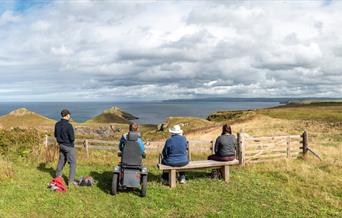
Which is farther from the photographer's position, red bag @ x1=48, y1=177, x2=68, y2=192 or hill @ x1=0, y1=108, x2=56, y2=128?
hill @ x1=0, y1=108, x2=56, y2=128

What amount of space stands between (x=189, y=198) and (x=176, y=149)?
154 cm

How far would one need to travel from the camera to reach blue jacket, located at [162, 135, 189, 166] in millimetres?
10656

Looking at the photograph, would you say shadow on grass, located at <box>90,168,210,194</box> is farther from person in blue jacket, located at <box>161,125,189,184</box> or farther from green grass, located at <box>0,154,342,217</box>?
person in blue jacket, located at <box>161,125,189,184</box>

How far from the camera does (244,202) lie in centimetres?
975

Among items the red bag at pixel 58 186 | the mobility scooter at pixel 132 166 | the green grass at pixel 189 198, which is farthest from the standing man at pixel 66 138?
the mobility scooter at pixel 132 166

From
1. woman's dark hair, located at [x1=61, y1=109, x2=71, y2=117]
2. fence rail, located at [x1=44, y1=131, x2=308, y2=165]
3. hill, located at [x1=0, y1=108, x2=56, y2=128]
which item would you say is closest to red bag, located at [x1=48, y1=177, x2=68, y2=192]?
woman's dark hair, located at [x1=61, y1=109, x2=71, y2=117]

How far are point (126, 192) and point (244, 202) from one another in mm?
3354

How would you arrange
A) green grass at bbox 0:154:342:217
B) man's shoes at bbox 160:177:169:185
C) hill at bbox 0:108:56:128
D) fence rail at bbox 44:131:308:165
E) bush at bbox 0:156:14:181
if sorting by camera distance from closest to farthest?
green grass at bbox 0:154:342:217
bush at bbox 0:156:14:181
man's shoes at bbox 160:177:169:185
fence rail at bbox 44:131:308:165
hill at bbox 0:108:56:128

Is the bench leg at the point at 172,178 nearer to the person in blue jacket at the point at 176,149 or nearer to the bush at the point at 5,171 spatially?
the person in blue jacket at the point at 176,149

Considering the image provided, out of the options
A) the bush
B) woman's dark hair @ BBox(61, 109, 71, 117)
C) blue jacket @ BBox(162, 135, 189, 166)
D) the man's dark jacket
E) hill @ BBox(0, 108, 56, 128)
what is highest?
woman's dark hair @ BBox(61, 109, 71, 117)

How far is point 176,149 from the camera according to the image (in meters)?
10.7

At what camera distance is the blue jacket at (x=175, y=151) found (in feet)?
35.0

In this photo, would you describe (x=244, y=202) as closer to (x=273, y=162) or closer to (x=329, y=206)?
(x=329, y=206)

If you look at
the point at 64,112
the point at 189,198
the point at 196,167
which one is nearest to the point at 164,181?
the point at 196,167
